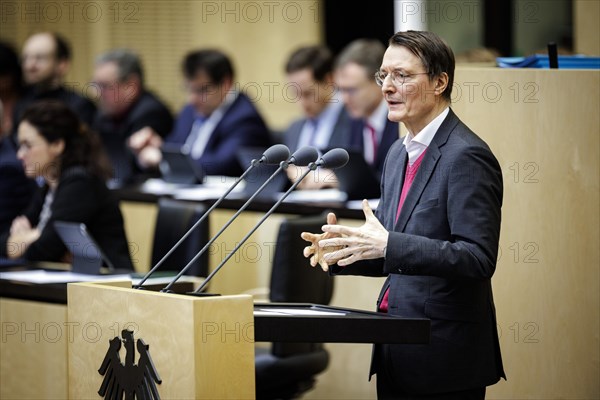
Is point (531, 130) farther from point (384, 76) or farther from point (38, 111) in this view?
point (38, 111)

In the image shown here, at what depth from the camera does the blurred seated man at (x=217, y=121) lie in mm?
7359

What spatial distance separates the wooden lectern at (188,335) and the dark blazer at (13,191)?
3.08m

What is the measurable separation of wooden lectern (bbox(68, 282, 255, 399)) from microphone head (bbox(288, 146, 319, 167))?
433 mm

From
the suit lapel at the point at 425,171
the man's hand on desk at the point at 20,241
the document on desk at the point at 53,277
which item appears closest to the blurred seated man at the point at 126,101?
the man's hand on desk at the point at 20,241

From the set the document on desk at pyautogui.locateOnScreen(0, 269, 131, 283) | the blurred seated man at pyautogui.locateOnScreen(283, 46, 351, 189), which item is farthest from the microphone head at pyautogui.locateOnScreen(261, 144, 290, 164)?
the blurred seated man at pyautogui.locateOnScreen(283, 46, 351, 189)

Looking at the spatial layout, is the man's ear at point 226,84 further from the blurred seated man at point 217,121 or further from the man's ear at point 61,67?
the man's ear at point 61,67

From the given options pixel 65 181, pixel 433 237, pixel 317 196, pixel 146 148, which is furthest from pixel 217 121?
pixel 433 237

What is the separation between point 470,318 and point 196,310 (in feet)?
2.37

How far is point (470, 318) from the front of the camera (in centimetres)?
277

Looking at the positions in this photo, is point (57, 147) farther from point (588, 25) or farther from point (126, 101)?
point (126, 101)

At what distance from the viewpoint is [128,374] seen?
2746 mm

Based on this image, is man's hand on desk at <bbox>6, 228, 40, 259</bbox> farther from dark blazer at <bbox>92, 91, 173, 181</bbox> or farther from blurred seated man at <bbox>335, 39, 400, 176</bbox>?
dark blazer at <bbox>92, 91, 173, 181</bbox>

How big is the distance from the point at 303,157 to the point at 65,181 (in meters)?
2.26

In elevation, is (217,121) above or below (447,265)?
above
